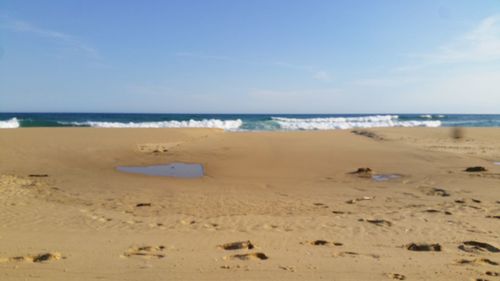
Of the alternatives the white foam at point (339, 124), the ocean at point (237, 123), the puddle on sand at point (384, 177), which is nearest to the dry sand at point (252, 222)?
the puddle on sand at point (384, 177)

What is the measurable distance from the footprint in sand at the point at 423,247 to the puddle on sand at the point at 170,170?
282 inches

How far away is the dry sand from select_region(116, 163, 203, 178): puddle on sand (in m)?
0.47

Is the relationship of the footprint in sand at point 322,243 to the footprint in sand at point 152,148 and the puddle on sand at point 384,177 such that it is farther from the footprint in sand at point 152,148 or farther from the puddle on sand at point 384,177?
the footprint in sand at point 152,148

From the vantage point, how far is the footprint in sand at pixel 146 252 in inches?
179

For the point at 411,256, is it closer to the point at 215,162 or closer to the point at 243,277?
the point at 243,277

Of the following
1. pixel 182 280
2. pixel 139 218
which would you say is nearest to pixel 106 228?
pixel 139 218

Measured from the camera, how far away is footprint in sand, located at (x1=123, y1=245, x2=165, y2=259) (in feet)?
14.9

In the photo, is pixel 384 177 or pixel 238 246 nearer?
pixel 238 246

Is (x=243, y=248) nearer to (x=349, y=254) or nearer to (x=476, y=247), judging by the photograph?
(x=349, y=254)

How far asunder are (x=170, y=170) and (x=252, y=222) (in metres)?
6.50

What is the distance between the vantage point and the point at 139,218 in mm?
6535

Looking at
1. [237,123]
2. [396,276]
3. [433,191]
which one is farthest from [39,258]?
[237,123]

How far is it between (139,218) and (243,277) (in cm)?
317

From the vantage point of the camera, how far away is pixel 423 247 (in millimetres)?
4965
